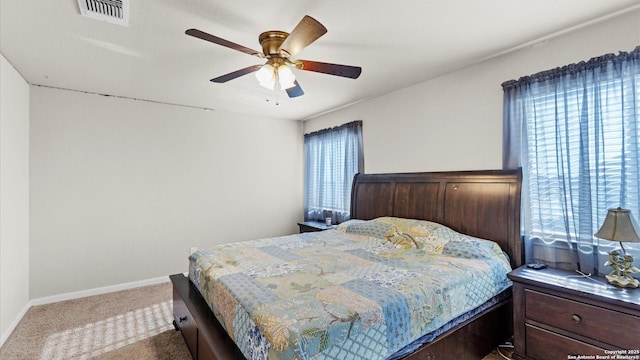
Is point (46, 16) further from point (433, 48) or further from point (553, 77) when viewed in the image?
point (553, 77)

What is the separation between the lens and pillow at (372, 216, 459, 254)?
2586 millimetres

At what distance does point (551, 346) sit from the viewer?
1.94m

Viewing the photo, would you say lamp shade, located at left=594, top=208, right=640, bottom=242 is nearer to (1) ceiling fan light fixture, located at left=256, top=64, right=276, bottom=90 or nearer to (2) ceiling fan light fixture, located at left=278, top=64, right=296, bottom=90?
(2) ceiling fan light fixture, located at left=278, top=64, right=296, bottom=90

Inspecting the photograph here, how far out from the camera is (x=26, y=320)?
291 centimetres

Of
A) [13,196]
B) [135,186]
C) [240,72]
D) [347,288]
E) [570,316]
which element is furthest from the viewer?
[135,186]

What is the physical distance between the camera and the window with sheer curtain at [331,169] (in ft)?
14.1

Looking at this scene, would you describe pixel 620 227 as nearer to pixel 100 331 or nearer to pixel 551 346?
pixel 551 346

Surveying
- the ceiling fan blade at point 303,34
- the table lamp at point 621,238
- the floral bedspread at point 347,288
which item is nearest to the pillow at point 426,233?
the floral bedspread at point 347,288

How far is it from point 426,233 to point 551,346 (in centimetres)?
113

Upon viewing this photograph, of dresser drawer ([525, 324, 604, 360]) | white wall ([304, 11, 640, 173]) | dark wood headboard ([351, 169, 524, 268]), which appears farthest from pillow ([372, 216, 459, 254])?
dresser drawer ([525, 324, 604, 360])

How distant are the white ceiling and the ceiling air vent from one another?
0.05m

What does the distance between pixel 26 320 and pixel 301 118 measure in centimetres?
426

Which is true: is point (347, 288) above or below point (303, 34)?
below

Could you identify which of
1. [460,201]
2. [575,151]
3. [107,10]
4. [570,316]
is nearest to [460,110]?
[460,201]
